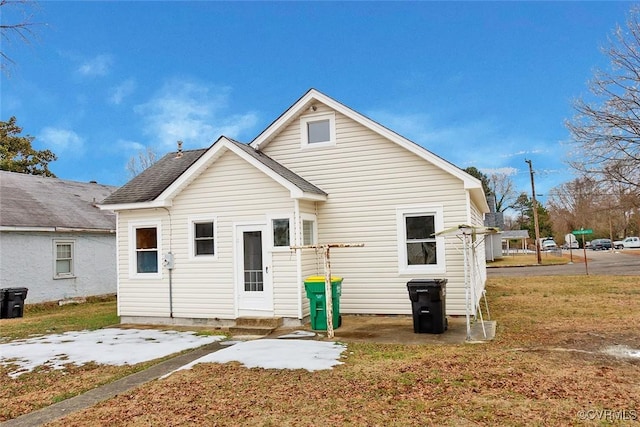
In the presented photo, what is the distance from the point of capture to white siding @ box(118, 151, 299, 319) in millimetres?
10039

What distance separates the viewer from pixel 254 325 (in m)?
9.96

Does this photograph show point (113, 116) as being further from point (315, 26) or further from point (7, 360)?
point (7, 360)

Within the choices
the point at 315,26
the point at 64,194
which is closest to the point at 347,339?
the point at 315,26

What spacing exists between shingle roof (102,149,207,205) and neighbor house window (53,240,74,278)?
6667 millimetres

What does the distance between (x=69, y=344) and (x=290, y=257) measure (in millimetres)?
4959

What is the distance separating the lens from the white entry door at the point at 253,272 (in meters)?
10.2

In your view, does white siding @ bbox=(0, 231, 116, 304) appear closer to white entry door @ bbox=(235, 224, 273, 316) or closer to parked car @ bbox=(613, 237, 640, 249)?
Result: white entry door @ bbox=(235, 224, 273, 316)

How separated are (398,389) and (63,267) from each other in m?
16.5

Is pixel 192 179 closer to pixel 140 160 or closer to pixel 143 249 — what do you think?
pixel 143 249

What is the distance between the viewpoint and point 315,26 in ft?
62.2

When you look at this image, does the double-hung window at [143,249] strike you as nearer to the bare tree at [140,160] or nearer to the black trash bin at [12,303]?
the black trash bin at [12,303]

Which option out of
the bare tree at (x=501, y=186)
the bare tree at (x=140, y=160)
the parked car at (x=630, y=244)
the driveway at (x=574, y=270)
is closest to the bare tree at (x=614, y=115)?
the driveway at (x=574, y=270)

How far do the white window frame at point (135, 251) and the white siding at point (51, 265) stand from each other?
723 centimetres

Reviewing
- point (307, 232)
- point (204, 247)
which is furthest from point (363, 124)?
point (204, 247)
